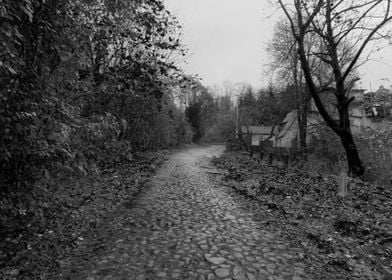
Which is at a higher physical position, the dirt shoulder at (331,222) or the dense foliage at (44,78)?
the dense foliage at (44,78)

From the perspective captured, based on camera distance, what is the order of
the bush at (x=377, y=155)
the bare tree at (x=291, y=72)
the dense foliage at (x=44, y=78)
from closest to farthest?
1. the dense foliage at (x=44, y=78)
2. the bush at (x=377, y=155)
3. the bare tree at (x=291, y=72)

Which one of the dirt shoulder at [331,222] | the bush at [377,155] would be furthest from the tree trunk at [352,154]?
the dirt shoulder at [331,222]

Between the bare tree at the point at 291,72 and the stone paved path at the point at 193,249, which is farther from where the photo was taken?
the bare tree at the point at 291,72

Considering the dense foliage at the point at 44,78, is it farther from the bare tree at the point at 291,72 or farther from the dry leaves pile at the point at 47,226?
the bare tree at the point at 291,72

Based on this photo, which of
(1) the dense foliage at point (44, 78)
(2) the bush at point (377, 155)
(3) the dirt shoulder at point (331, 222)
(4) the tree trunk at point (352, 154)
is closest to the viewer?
(1) the dense foliage at point (44, 78)

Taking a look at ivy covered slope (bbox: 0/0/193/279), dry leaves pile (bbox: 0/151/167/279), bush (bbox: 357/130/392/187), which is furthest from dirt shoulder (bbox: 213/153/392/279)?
ivy covered slope (bbox: 0/0/193/279)

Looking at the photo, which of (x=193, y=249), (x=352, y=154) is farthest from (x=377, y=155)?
(x=193, y=249)

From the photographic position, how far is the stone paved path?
3932 mm

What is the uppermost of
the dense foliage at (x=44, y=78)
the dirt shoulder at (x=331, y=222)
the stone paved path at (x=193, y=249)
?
the dense foliage at (x=44, y=78)

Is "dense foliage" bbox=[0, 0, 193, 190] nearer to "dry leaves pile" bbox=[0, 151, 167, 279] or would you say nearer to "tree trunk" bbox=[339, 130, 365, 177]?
"dry leaves pile" bbox=[0, 151, 167, 279]

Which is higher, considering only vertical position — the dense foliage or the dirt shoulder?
the dense foliage

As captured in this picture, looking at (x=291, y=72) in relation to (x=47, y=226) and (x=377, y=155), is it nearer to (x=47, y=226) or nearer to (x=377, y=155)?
(x=377, y=155)

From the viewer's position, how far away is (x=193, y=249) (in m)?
4.71

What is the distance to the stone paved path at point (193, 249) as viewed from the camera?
393cm
